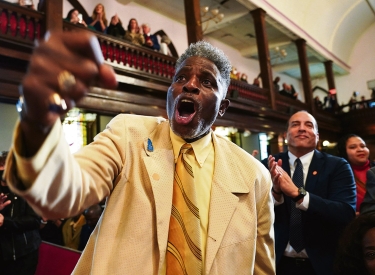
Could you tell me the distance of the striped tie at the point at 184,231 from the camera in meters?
1.04

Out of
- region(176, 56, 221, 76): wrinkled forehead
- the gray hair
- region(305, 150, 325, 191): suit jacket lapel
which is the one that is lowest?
region(305, 150, 325, 191): suit jacket lapel

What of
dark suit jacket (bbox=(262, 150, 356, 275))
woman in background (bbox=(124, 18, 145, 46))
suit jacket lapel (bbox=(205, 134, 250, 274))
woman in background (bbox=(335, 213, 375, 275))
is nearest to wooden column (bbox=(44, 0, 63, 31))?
woman in background (bbox=(124, 18, 145, 46))

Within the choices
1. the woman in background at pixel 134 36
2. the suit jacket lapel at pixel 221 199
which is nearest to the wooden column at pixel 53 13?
the woman in background at pixel 134 36

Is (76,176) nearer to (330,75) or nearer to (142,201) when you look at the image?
(142,201)

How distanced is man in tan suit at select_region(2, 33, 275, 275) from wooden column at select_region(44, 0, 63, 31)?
441 cm

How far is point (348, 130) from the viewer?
14.1 m

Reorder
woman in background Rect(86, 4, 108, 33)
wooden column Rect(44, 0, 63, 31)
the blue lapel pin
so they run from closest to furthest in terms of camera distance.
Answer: the blue lapel pin, wooden column Rect(44, 0, 63, 31), woman in background Rect(86, 4, 108, 33)

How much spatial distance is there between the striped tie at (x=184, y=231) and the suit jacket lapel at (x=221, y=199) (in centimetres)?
5

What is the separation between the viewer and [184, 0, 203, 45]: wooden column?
25.2ft

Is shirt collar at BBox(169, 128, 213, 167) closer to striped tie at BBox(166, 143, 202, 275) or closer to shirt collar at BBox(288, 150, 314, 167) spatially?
striped tie at BBox(166, 143, 202, 275)

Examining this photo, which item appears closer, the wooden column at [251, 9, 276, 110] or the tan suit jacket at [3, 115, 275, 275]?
the tan suit jacket at [3, 115, 275, 275]

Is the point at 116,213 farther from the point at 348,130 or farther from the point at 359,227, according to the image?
the point at 348,130

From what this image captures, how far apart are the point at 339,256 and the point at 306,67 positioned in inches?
457

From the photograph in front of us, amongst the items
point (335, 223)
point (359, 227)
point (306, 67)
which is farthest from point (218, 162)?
point (306, 67)
